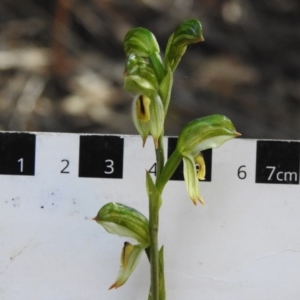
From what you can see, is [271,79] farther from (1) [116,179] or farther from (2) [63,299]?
(2) [63,299]

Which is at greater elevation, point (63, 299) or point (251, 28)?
point (251, 28)

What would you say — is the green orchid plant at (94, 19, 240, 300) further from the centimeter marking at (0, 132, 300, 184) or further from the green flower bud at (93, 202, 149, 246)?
the centimeter marking at (0, 132, 300, 184)

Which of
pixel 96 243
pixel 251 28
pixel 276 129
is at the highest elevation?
pixel 251 28

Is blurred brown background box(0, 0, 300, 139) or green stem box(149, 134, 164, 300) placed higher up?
blurred brown background box(0, 0, 300, 139)

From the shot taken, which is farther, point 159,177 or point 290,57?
point 290,57

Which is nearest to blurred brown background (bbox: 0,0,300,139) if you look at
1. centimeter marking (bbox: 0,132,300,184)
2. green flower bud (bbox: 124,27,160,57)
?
centimeter marking (bbox: 0,132,300,184)

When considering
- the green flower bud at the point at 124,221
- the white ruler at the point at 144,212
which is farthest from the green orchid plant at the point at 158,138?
the white ruler at the point at 144,212

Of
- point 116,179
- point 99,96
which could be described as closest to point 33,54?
point 99,96
